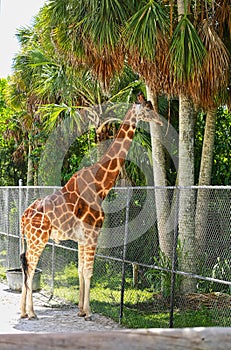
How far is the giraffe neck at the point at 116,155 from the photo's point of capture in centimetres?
910

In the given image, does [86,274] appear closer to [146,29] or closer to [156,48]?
[156,48]

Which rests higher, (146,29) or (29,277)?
(146,29)

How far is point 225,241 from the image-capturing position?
30.1 ft

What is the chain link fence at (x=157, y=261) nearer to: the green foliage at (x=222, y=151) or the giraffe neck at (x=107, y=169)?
the giraffe neck at (x=107, y=169)

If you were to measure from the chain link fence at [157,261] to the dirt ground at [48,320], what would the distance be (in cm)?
34

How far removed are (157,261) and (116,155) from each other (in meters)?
1.83

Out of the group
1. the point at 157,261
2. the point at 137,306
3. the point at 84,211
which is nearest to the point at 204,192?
the point at 157,261

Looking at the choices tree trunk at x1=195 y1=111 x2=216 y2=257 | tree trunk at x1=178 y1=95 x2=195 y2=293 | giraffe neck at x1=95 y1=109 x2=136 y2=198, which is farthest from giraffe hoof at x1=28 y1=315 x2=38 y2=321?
tree trunk at x1=195 y1=111 x2=216 y2=257

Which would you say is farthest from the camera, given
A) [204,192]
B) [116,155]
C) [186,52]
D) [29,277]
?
[204,192]

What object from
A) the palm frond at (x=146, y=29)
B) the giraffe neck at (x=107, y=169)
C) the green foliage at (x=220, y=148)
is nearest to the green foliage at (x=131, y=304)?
the giraffe neck at (x=107, y=169)

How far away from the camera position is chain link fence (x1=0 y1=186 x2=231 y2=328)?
29.2 feet

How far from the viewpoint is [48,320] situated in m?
9.09

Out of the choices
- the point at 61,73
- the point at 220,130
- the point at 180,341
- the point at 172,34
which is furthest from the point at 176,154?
the point at 180,341

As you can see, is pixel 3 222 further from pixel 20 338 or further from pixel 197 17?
pixel 20 338
